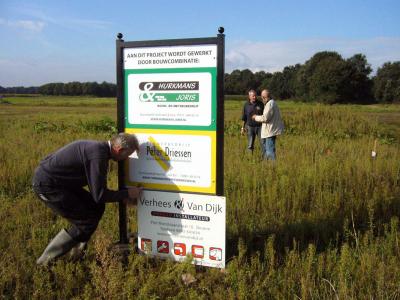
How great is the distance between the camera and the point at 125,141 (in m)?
4.11

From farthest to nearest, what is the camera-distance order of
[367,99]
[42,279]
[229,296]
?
[367,99]
[42,279]
[229,296]

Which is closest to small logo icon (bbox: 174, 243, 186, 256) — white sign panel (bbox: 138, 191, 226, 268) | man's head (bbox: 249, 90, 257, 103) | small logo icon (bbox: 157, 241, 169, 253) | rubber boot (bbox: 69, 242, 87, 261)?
white sign panel (bbox: 138, 191, 226, 268)

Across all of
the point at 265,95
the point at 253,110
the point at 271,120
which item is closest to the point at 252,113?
the point at 253,110

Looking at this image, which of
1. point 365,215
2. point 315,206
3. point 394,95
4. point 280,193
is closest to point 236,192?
point 280,193

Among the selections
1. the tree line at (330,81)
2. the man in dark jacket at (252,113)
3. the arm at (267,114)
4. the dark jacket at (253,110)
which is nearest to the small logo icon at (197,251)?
the arm at (267,114)

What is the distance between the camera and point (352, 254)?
4461mm

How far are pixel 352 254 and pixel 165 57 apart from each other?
10.0ft

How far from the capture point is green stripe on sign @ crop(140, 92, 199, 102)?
13.4 feet

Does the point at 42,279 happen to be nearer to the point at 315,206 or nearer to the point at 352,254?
the point at 352,254

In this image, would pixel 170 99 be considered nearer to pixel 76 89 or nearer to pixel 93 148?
pixel 93 148

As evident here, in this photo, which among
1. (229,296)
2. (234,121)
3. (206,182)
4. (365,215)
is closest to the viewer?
(229,296)

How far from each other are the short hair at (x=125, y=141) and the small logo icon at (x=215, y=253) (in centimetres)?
139

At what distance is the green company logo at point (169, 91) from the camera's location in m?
4.07

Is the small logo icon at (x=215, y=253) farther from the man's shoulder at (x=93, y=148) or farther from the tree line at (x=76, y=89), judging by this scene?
the tree line at (x=76, y=89)
